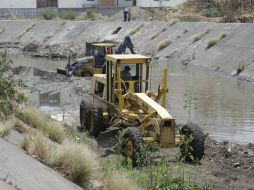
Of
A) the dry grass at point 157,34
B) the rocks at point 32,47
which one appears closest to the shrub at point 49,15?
the rocks at point 32,47

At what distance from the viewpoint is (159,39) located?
54812 mm

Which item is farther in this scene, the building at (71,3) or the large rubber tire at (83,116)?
the building at (71,3)

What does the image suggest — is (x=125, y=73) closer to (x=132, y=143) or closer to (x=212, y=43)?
(x=132, y=143)

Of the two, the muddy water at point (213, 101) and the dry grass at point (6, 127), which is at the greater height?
the dry grass at point (6, 127)

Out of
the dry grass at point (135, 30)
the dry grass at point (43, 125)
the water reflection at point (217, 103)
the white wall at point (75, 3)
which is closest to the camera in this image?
the dry grass at point (43, 125)

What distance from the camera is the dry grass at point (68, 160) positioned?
10.5m

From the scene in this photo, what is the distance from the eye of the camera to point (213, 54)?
1709 inches

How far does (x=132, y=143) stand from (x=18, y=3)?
8550 centimetres

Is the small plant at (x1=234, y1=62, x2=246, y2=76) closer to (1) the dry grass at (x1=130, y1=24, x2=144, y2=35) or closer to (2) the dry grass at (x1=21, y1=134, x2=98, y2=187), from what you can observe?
(1) the dry grass at (x1=130, y1=24, x2=144, y2=35)

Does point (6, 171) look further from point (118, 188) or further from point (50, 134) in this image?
point (50, 134)

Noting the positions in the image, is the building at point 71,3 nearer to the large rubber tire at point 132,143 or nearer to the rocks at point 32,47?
the rocks at point 32,47

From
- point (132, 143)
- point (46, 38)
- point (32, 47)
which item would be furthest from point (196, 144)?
point (46, 38)

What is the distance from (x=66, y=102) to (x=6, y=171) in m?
16.6

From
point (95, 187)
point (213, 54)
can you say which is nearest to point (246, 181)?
point (95, 187)
